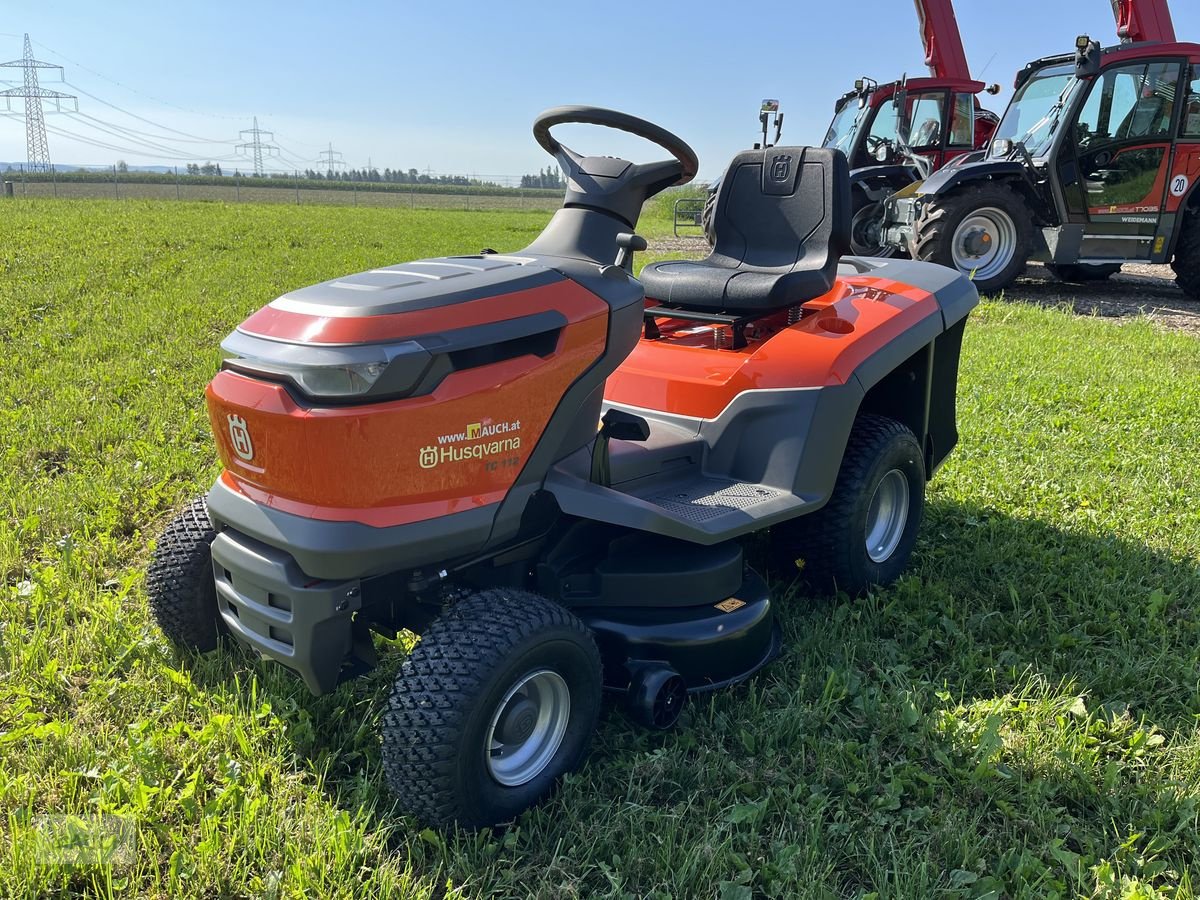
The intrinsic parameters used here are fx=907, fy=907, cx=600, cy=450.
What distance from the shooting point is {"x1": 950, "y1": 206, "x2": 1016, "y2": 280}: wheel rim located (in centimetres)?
838

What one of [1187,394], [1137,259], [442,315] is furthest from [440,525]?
[1137,259]

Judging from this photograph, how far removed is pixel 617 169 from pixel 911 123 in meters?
9.87

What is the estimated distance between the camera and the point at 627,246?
2.20m

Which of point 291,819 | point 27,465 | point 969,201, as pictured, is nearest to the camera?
point 291,819

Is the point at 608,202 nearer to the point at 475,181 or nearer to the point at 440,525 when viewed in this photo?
the point at 440,525

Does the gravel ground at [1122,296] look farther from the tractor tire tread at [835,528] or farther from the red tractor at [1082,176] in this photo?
the tractor tire tread at [835,528]

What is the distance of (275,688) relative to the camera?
7.60 feet

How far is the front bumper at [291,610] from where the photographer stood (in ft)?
5.85

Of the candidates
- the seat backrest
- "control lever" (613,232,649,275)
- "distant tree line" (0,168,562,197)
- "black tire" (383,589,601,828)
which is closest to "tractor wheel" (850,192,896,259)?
the seat backrest

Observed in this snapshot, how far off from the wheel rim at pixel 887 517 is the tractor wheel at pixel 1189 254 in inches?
292

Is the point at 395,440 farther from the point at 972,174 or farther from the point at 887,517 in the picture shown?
the point at 972,174

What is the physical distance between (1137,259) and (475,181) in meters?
61.4

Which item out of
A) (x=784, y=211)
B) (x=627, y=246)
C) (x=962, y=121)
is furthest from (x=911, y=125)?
(x=627, y=246)

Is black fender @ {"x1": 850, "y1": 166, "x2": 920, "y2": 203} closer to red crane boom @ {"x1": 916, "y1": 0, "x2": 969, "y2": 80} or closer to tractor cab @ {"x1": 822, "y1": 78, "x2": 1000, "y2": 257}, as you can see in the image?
tractor cab @ {"x1": 822, "y1": 78, "x2": 1000, "y2": 257}
